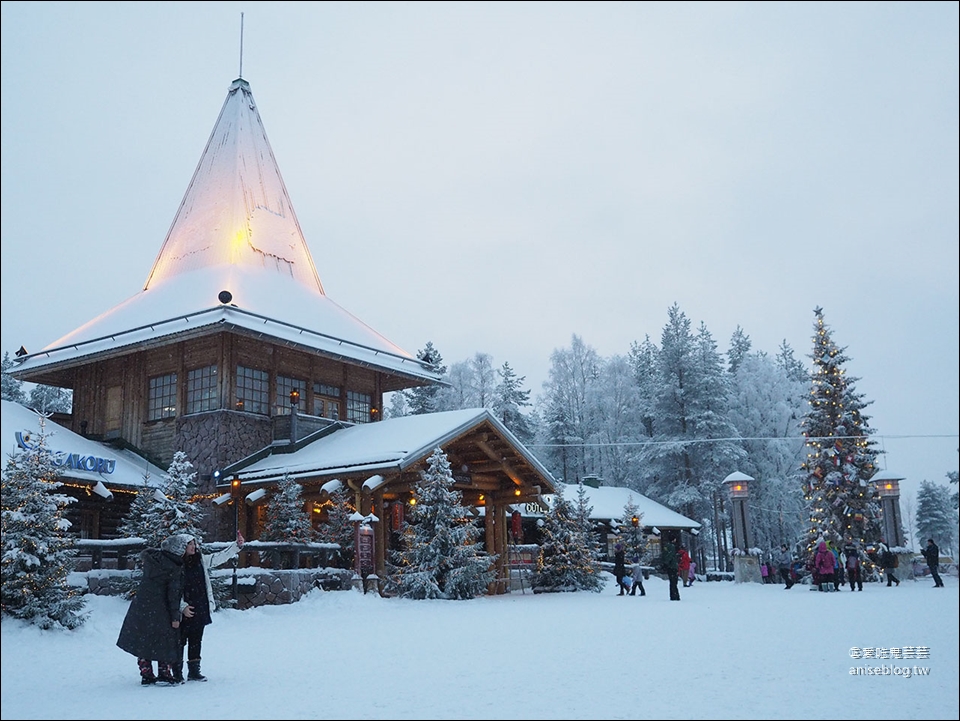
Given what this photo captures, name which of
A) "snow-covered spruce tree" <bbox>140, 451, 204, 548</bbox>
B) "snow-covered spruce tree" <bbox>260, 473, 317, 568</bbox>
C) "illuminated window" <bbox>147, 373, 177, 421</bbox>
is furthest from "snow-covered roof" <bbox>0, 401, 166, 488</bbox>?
"snow-covered spruce tree" <bbox>140, 451, 204, 548</bbox>

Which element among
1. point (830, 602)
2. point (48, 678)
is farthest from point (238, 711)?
point (830, 602)

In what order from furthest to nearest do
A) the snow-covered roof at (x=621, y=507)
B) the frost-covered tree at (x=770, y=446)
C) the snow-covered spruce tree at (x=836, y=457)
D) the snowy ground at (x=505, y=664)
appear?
the frost-covered tree at (x=770, y=446)
the snow-covered roof at (x=621, y=507)
the snow-covered spruce tree at (x=836, y=457)
the snowy ground at (x=505, y=664)

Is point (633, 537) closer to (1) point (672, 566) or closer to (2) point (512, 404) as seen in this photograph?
(1) point (672, 566)

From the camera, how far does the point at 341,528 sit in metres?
21.7

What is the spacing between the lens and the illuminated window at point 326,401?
2728cm

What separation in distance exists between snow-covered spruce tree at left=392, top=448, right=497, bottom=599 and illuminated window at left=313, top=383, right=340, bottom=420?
7908mm

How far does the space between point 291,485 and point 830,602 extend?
12215 mm

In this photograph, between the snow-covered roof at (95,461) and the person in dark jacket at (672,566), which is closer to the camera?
the person in dark jacket at (672,566)

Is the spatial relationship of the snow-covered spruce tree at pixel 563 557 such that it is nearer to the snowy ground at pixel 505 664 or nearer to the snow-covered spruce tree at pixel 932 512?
the snowy ground at pixel 505 664

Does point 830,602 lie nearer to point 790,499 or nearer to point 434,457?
point 434,457

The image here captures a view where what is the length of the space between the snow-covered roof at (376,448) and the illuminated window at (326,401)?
1819mm

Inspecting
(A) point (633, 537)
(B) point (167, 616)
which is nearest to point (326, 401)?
(A) point (633, 537)

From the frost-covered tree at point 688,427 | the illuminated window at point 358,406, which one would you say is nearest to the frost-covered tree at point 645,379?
the frost-covered tree at point 688,427

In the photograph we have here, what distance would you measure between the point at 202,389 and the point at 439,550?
9556 millimetres
